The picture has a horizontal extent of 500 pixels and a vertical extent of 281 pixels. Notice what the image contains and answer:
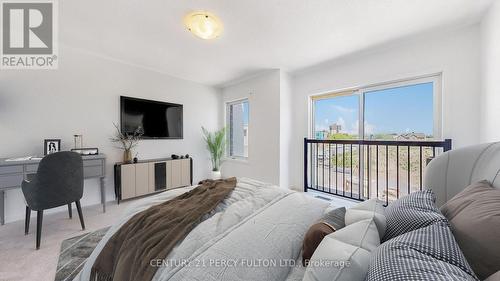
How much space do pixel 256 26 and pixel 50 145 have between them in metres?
3.17

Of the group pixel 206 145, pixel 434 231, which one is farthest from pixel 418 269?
pixel 206 145

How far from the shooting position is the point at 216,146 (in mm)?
4438

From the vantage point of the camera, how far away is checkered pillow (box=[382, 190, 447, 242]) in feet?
2.45

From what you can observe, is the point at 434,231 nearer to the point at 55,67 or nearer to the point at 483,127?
the point at 483,127

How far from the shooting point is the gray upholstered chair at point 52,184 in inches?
74.5

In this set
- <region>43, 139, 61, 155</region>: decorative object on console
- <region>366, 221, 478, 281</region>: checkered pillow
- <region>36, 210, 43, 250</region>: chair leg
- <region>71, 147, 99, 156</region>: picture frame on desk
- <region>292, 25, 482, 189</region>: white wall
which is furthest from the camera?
<region>71, 147, 99, 156</region>: picture frame on desk

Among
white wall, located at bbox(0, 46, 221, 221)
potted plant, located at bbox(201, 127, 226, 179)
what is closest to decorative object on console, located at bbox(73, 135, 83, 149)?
white wall, located at bbox(0, 46, 221, 221)

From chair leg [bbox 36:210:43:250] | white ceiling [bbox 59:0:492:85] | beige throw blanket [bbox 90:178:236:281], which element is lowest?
chair leg [bbox 36:210:43:250]

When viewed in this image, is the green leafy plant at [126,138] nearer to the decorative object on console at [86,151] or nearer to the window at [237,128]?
the decorative object on console at [86,151]

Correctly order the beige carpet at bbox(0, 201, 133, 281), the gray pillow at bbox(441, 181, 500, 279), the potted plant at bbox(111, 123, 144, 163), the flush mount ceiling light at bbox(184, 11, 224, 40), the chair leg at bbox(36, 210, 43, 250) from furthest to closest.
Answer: the potted plant at bbox(111, 123, 144, 163) → the flush mount ceiling light at bbox(184, 11, 224, 40) → the chair leg at bbox(36, 210, 43, 250) → the beige carpet at bbox(0, 201, 133, 281) → the gray pillow at bbox(441, 181, 500, 279)

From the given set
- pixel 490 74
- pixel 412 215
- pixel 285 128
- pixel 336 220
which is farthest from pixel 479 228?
pixel 285 128

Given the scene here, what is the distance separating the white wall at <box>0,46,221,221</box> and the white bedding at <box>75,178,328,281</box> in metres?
2.53

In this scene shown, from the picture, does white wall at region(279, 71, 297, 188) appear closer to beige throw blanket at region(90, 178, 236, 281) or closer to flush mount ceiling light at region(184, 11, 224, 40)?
flush mount ceiling light at region(184, 11, 224, 40)

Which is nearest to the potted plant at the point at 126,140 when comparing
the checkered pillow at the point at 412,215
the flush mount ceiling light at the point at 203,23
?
the flush mount ceiling light at the point at 203,23
